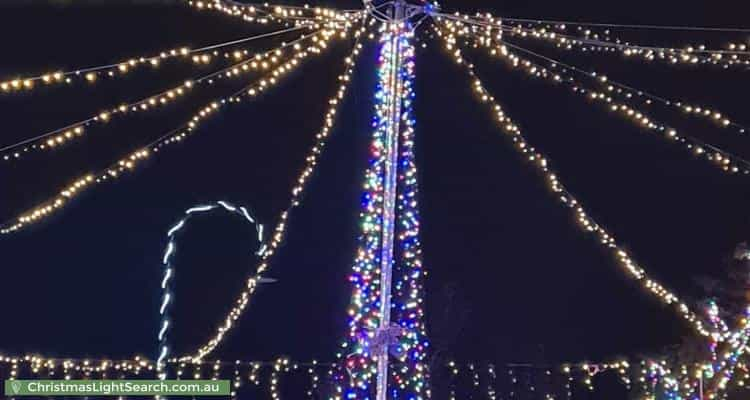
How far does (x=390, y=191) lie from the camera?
5.41 meters

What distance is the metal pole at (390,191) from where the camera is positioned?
528 cm

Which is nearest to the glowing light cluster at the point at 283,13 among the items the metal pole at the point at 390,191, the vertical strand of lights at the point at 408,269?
the metal pole at the point at 390,191

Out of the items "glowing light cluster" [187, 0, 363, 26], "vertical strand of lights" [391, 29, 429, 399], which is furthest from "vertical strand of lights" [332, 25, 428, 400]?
"glowing light cluster" [187, 0, 363, 26]

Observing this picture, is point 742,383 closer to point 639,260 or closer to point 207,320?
point 639,260

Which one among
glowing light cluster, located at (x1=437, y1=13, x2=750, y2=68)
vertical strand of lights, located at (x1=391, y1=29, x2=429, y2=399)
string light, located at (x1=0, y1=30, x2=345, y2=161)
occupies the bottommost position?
vertical strand of lights, located at (x1=391, y1=29, x2=429, y2=399)

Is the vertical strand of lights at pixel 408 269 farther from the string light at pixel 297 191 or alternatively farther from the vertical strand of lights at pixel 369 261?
the string light at pixel 297 191

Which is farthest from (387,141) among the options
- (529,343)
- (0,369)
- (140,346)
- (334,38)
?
(529,343)

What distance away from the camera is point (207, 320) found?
818 centimetres

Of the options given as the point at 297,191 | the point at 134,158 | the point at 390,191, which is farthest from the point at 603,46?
the point at 134,158

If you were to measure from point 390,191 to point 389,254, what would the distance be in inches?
15.6

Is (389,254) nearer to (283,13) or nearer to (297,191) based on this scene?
(283,13)

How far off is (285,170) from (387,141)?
679 centimetres

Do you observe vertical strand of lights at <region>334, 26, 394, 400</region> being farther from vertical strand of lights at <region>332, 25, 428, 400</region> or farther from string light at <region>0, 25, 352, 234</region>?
string light at <region>0, 25, 352, 234</region>

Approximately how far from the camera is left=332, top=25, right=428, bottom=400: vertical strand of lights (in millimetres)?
5406
